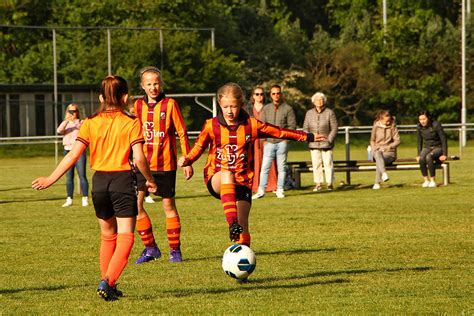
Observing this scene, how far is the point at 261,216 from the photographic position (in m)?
17.6

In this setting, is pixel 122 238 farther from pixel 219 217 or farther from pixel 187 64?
pixel 187 64

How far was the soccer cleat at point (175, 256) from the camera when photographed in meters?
11.9

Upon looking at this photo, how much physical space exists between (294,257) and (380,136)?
11.3 meters

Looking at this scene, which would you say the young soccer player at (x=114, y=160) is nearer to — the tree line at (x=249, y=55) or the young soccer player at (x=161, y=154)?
the young soccer player at (x=161, y=154)

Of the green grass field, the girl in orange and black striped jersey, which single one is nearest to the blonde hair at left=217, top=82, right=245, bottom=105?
the girl in orange and black striped jersey

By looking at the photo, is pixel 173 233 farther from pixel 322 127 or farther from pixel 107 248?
pixel 322 127

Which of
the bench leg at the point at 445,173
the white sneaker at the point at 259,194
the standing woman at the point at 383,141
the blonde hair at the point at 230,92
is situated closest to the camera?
the blonde hair at the point at 230,92

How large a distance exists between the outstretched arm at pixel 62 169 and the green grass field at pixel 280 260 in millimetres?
909

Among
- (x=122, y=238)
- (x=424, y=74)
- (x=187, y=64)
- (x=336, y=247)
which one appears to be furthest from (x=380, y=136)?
(x=424, y=74)

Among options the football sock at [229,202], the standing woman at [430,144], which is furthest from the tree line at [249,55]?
the football sock at [229,202]

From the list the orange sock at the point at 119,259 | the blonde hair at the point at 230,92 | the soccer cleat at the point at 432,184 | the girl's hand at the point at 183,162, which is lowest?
the soccer cleat at the point at 432,184

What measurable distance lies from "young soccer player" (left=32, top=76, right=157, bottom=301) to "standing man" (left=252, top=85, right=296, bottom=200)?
12.5 meters

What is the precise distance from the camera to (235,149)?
35.5ft

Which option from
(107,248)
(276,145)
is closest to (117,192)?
(107,248)
